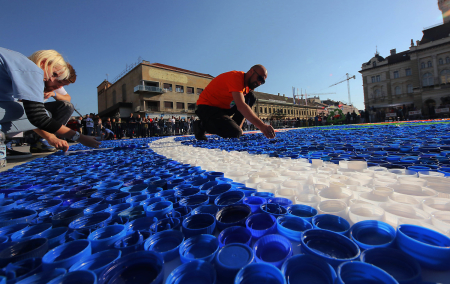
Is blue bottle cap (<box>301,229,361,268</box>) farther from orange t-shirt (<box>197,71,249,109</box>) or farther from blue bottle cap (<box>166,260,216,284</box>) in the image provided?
orange t-shirt (<box>197,71,249,109</box>)

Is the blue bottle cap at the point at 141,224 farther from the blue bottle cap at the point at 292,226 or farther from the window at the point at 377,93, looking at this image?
the window at the point at 377,93

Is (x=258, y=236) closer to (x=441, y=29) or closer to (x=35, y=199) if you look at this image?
(x=35, y=199)

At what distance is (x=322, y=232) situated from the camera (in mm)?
809

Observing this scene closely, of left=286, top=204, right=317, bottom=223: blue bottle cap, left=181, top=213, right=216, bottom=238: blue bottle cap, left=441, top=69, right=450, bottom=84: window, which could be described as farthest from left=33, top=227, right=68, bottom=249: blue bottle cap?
left=441, top=69, right=450, bottom=84: window

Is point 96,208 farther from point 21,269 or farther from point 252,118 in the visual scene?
point 252,118

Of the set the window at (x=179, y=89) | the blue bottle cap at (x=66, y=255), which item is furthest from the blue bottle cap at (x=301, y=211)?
the window at (x=179, y=89)

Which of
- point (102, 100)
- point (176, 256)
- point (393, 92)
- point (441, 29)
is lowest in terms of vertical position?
point (176, 256)

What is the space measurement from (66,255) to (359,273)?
45.3 inches

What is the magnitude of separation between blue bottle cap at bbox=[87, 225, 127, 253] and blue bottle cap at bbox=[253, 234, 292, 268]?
0.63m

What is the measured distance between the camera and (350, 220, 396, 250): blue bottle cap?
809mm

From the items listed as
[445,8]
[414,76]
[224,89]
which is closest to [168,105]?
[224,89]

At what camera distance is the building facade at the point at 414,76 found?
105ft

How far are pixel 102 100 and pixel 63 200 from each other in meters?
53.6

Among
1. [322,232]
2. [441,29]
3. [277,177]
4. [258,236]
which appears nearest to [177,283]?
[258,236]
